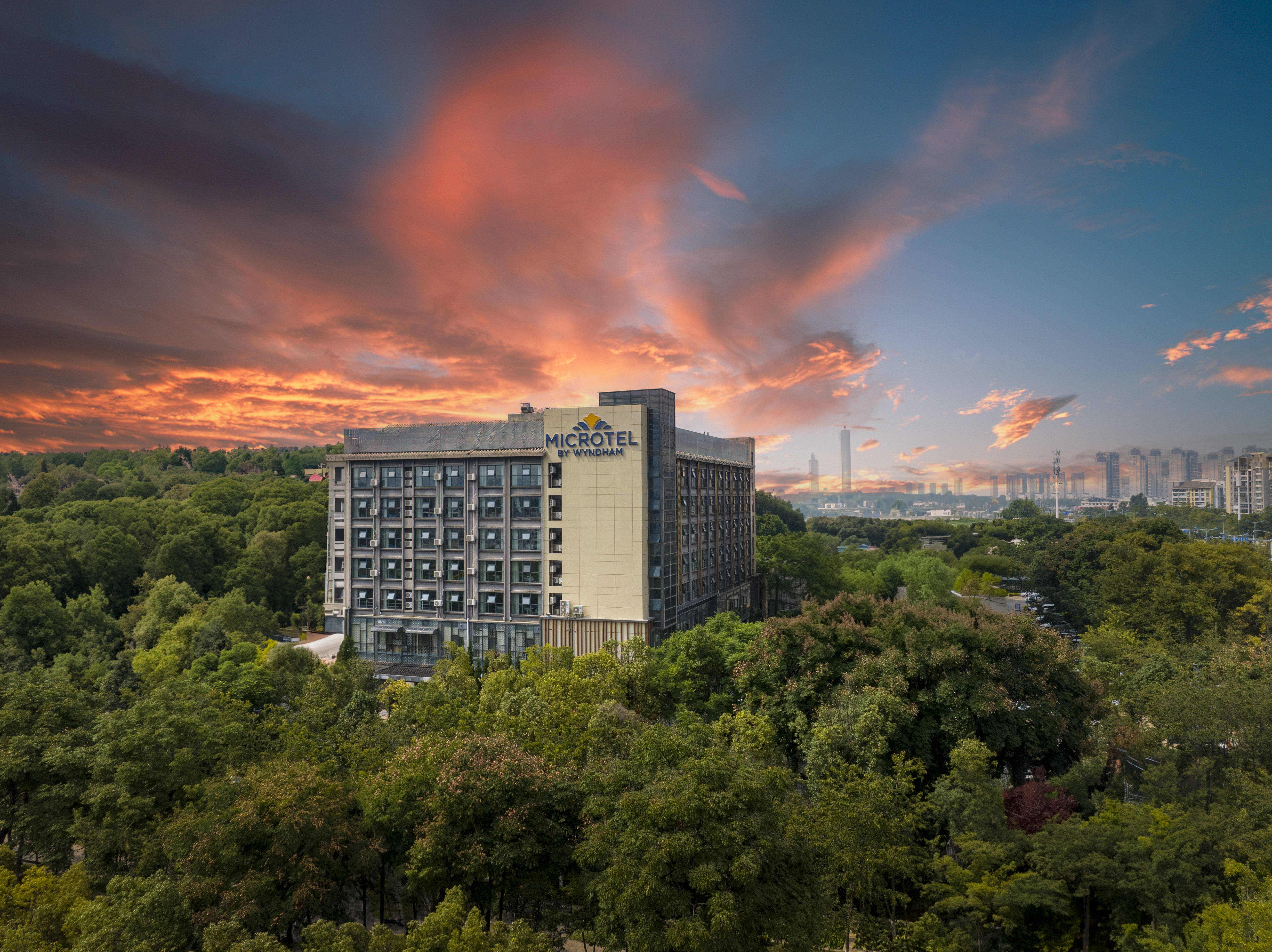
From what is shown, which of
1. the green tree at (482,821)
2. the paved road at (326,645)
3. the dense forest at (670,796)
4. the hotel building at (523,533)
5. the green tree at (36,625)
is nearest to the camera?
the dense forest at (670,796)

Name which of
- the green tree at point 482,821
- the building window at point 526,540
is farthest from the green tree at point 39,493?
the green tree at point 482,821

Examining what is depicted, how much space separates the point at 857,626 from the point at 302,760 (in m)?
23.1

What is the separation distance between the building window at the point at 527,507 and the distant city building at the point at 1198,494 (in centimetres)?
16717

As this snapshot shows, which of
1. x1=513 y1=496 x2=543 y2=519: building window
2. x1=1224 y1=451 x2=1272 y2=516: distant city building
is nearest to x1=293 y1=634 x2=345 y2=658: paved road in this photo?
x1=513 y1=496 x2=543 y2=519: building window

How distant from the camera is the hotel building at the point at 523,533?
4456 centimetres

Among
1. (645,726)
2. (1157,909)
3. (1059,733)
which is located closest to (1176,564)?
(1059,733)

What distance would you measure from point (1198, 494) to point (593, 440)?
656 feet

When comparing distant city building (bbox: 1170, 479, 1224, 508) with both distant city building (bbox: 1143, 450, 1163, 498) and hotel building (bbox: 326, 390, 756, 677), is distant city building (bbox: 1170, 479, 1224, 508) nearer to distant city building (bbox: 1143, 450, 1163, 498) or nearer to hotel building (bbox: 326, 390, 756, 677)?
distant city building (bbox: 1143, 450, 1163, 498)

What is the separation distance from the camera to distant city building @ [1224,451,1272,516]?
12669 cm

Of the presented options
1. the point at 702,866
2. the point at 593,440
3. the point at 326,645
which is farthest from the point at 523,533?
the point at 702,866

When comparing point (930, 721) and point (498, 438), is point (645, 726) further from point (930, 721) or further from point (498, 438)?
point (498, 438)

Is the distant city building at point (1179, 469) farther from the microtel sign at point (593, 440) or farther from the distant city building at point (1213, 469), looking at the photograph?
the microtel sign at point (593, 440)

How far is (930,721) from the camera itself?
2566 cm

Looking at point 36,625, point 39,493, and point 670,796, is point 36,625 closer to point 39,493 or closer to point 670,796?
point 39,493
